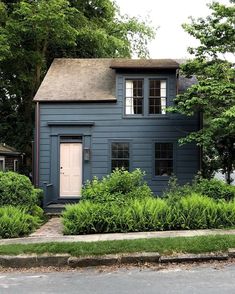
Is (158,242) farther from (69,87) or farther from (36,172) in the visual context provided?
(69,87)

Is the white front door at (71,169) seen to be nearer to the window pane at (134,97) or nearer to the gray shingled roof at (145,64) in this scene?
the window pane at (134,97)

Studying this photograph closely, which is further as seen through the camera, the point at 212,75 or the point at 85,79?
the point at 85,79

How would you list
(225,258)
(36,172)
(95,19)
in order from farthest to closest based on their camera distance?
(95,19)
(36,172)
(225,258)

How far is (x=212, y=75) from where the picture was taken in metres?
14.6

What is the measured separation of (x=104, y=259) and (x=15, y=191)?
521 centimetres

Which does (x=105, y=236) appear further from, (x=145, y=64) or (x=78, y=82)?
(x=78, y=82)

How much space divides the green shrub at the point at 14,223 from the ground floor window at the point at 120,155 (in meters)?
5.72

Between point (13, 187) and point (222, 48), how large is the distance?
26.6ft

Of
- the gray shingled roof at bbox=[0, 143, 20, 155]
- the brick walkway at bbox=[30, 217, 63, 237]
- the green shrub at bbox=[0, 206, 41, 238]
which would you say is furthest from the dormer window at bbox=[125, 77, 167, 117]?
the green shrub at bbox=[0, 206, 41, 238]

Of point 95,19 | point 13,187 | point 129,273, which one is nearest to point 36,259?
point 129,273

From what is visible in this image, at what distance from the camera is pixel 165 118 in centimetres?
1672

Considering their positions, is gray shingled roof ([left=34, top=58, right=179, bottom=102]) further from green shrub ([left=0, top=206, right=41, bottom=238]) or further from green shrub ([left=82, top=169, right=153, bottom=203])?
green shrub ([left=0, top=206, right=41, bottom=238])

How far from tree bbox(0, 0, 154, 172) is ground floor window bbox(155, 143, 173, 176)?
7.39 m

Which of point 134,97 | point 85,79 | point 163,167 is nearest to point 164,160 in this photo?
point 163,167
